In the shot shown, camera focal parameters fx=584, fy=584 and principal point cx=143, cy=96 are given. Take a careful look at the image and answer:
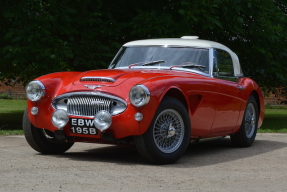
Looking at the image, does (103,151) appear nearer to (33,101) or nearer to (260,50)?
(33,101)

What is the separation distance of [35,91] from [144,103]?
1498 mm

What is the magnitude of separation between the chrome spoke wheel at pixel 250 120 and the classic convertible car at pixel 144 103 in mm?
629

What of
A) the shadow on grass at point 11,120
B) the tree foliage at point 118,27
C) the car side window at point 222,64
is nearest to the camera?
the car side window at point 222,64

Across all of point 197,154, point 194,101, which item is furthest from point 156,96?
point 197,154

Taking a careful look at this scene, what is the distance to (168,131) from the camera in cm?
677

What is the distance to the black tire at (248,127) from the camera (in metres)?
8.77

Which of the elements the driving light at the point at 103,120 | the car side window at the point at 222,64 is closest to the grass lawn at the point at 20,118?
the car side window at the point at 222,64

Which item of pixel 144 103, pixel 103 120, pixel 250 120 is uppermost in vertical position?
pixel 144 103

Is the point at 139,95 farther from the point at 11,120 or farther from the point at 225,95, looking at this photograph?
the point at 11,120

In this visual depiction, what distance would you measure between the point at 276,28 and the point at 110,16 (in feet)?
13.2

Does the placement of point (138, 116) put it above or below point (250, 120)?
above

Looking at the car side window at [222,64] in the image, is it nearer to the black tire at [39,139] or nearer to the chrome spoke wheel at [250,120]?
the chrome spoke wheel at [250,120]

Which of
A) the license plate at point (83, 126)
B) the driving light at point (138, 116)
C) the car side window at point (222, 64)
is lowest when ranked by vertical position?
the license plate at point (83, 126)

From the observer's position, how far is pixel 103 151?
806 centimetres
